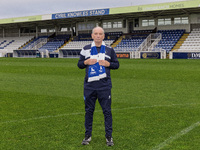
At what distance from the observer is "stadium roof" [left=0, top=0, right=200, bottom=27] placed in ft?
127

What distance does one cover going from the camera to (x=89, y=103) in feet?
15.8

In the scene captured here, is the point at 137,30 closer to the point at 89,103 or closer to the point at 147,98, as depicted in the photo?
the point at 147,98

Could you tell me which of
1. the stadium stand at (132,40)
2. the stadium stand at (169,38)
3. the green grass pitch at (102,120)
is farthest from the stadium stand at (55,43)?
the green grass pitch at (102,120)

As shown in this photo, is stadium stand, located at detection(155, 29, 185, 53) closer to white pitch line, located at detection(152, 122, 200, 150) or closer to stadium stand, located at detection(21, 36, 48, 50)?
stadium stand, located at detection(21, 36, 48, 50)

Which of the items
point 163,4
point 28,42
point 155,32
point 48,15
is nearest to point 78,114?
point 163,4

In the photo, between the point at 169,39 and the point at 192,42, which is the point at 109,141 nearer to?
the point at 192,42

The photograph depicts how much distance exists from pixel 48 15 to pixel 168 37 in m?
22.5

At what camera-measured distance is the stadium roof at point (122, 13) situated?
38719 millimetres

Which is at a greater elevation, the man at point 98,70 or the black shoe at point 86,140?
the man at point 98,70

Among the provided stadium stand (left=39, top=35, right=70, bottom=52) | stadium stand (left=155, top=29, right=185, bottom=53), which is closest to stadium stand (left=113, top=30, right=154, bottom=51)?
stadium stand (left=155, top=29, right=185, bottom=53)

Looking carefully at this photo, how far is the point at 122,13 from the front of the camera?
145ft

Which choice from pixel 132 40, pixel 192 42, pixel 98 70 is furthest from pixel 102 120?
pixel 132 40

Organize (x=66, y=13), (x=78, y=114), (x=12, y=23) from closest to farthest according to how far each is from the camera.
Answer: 1. (x=78, y=114)
2. (x=66, y=13)
3. (x=12, y=23)

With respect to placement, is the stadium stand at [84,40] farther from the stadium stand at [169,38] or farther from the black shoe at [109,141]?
the black shoe at [109,141]
